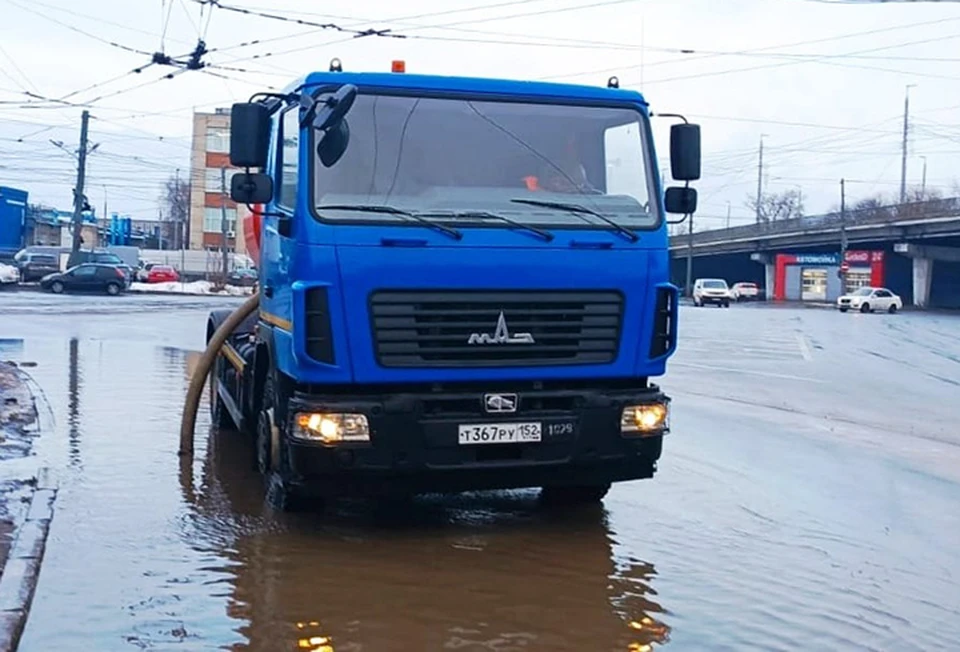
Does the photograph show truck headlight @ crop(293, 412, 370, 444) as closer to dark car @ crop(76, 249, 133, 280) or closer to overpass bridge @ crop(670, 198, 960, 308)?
dark car @ crop(76, 249, 133, 280)

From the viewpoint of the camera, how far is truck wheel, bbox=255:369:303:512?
25.6 ft

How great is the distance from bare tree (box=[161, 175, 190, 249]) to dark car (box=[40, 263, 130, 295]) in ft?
160

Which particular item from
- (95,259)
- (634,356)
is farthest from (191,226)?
(634,356)

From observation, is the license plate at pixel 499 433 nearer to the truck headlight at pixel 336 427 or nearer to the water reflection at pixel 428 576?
the truck headlight at pixel 336 427

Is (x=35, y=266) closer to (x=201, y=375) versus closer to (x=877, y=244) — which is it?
(x=201, y=375)

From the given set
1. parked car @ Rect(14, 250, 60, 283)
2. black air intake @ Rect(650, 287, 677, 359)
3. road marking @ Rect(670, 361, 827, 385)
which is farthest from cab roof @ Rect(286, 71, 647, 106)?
parked car @ Rect(14, 250, 60, 283)

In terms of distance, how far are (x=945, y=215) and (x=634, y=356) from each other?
73472 mm

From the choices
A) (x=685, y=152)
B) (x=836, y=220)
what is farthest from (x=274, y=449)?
(x=836, y=220)

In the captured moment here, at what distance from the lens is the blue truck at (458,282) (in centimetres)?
727

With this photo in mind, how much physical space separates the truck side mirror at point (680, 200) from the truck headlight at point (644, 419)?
1.44 meters

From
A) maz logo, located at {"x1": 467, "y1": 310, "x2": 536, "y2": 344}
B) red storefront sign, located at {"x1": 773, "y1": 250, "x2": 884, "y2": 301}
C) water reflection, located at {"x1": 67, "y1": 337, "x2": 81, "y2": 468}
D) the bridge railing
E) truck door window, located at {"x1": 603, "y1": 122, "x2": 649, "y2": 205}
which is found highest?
the bridge railing

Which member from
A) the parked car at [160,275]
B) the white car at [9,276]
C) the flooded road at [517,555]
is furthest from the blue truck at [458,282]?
the parked car at [160,275]

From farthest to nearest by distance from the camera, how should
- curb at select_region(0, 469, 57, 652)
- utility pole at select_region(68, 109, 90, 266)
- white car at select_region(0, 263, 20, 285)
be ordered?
1. white car at select_region(0, 263, 20, 285)
2. utility pole at select_region(68, 109, 90, 266)
3. curb at select_region(0, 469, 57, 652)

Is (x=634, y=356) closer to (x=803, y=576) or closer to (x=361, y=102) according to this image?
(x=803, y=576)
